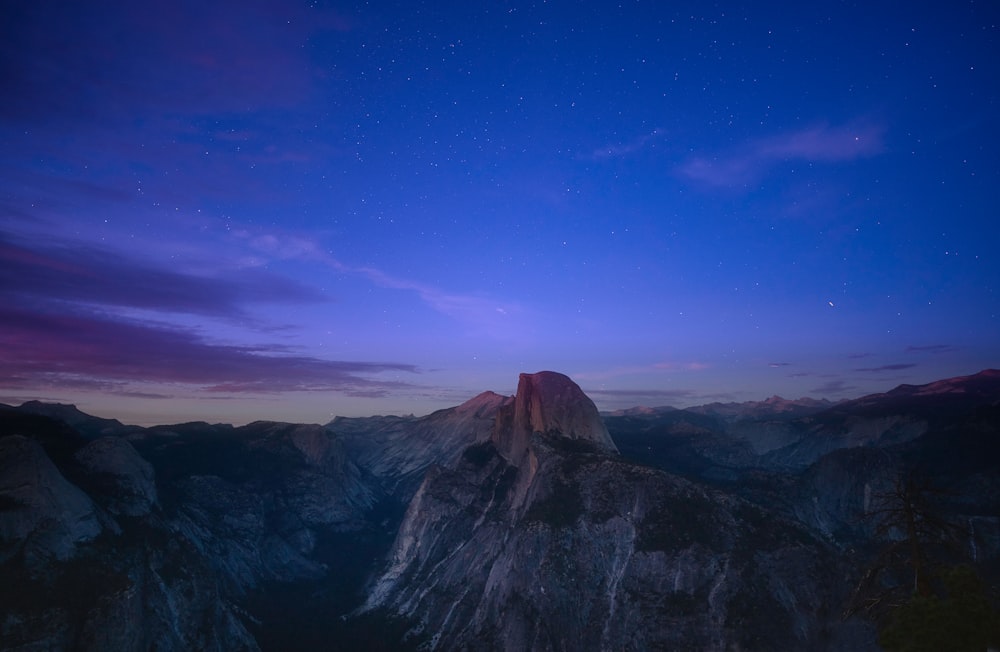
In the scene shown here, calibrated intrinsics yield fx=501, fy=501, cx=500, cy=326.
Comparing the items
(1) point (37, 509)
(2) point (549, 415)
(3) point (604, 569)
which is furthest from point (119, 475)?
(2) point (549, 415)

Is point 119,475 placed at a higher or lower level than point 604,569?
higher

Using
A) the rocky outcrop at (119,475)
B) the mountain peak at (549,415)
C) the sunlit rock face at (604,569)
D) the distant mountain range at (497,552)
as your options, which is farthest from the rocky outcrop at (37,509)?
the mountain peak at (549,415)

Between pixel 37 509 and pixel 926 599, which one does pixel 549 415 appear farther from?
pixel 926 599

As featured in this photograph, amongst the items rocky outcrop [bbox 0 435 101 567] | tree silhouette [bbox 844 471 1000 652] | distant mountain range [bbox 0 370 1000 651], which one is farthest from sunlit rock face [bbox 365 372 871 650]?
rocky outcrop [bbox 0 435 101 567]

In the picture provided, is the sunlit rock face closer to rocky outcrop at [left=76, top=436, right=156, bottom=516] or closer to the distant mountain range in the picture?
the distant mountain range

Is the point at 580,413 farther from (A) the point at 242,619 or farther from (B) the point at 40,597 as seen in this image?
(B) the point at 40,597
